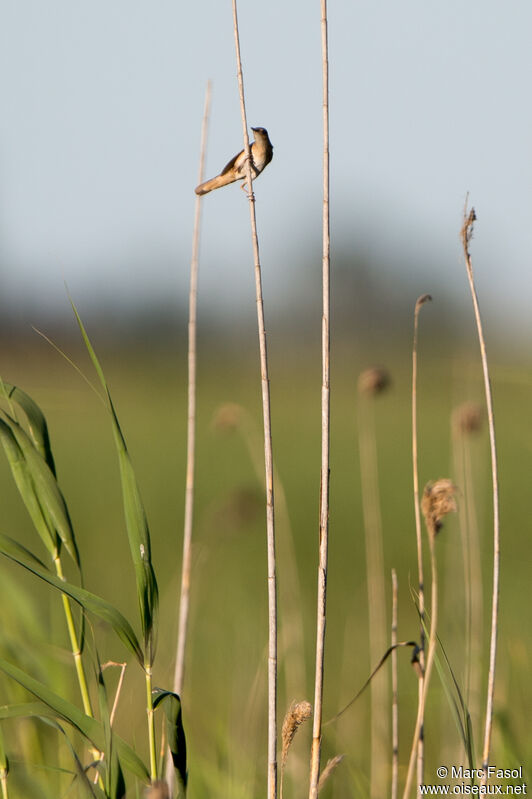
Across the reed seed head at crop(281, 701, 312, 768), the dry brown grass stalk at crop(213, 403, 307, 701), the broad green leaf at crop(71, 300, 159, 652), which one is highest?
the dry brown grass stalk at crop(213, 403, 307, 701)

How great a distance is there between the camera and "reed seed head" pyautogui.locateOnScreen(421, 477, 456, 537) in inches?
44.4

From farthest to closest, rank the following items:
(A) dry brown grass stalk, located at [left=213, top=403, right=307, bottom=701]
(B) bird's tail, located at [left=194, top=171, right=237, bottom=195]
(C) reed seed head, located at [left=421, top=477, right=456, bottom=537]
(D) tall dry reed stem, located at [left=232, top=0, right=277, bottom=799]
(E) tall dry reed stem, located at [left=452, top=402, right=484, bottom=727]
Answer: (A) dry brown grass stalk, located at [left=213, top=403, right=307, bottom=701], (E) tall dry reed stem, located at [left=452, top=402, right=484, bottom=727], (B) bird's tail, located at [left=194, top=171, right=237, bottom=195], (C) reed seed head, located at [left=421, top=477, right=456, bottom=537], (D) tall dry reed stem, located at [left=232, top=0, right=277, bottom=799]

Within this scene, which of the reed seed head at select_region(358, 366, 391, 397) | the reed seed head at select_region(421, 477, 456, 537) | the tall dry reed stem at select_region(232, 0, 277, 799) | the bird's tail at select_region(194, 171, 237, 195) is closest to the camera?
the tall dry reed stem at select_region(232, 0, 277, 799)

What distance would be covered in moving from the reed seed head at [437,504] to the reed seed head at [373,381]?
0.48 m

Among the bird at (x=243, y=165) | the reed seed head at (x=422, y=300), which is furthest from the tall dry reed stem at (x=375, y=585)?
the bird at (x=243, y=165)

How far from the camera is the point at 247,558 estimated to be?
9.03 meters

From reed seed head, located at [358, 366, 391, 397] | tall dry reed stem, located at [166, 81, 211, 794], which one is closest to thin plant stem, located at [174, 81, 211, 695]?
tall dry reed stem, located at [166, 81, 211, 794]

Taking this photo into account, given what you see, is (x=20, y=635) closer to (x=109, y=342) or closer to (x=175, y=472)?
(x=175, y=472)

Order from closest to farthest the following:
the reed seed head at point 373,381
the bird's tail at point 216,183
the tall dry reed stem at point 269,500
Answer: the tall dry reed stem at point 269,500 < the bird's tail at point 216,183 < the reed seed head at point 373,381

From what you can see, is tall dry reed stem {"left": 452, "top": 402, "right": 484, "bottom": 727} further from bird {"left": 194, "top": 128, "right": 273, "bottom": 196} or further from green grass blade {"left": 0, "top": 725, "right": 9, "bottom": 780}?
green grass blade {"left": 0, "top": 725, "right": 9, "bottom": 780}

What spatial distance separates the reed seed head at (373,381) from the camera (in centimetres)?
162

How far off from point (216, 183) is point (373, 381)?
1.77 ft

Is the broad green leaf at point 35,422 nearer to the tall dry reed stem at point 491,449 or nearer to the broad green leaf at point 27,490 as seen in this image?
the broad green leaf at point 27,490

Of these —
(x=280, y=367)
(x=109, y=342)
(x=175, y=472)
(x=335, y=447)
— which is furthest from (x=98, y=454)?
(x=109, y=342)
